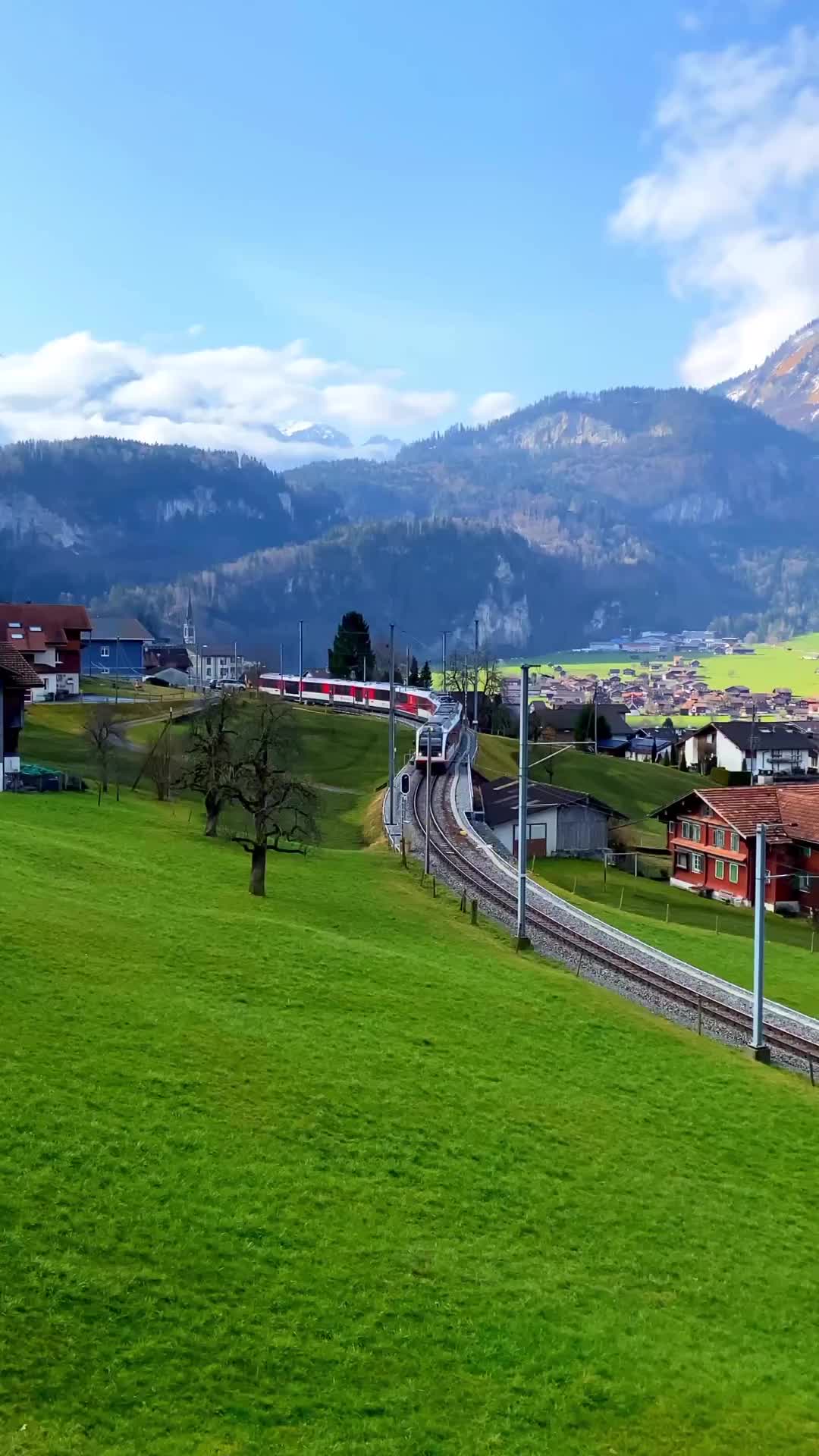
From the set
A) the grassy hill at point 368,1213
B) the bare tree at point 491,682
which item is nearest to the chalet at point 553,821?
the grassy hill at point 368,1213

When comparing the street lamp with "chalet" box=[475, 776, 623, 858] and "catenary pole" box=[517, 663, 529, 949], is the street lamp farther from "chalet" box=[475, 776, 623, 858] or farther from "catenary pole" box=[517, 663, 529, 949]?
"chalet" box=[475, 776, 623, 858]

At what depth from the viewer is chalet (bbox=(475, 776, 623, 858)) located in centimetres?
7562

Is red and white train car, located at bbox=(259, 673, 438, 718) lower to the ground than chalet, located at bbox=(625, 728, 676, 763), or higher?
higher

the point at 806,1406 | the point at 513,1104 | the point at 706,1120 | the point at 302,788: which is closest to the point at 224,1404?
the point at 806,1406

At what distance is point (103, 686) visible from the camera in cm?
13875

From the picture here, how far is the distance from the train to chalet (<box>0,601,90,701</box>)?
20.8 m

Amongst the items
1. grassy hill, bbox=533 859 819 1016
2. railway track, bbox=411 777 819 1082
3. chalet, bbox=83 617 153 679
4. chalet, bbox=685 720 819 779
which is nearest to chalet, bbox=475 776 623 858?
grassy hill, bbox=533 859 819 1016

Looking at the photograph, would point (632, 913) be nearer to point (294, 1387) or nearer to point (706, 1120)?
Result: point (706, 1120)

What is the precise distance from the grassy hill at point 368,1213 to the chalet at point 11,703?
2794cm

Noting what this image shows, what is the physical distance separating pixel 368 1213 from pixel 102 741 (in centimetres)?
5256

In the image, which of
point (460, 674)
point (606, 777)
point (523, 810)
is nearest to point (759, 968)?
point (523, 810)

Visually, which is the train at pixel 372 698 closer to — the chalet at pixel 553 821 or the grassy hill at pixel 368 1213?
the chalet at pixel 553 821

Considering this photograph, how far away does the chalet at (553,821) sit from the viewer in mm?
75625

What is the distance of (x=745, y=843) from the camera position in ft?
232
